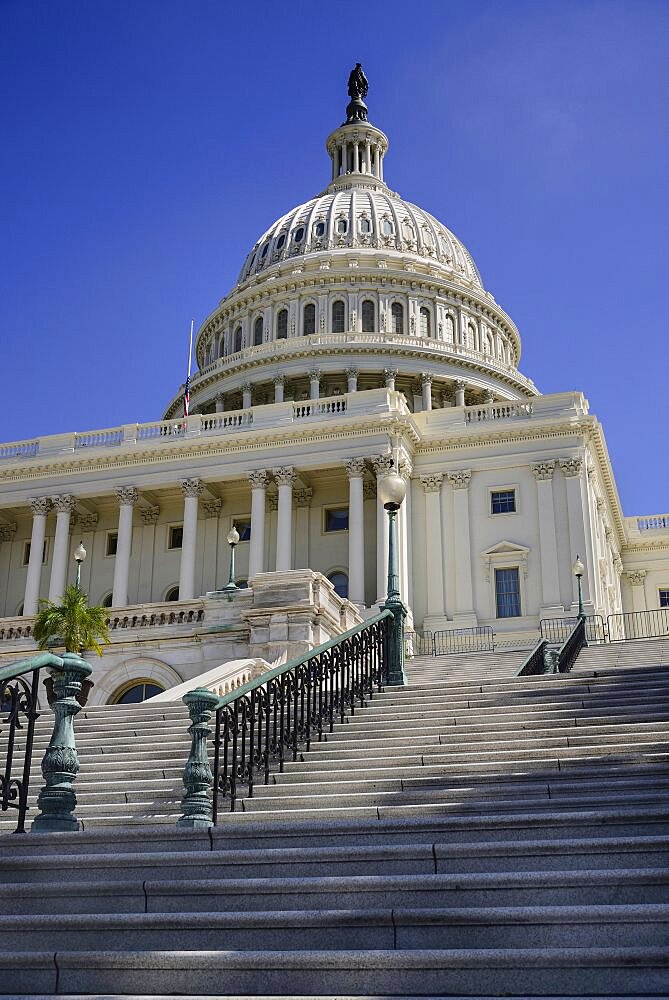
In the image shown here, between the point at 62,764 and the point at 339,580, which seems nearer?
the point at 62,764

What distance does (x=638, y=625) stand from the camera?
5900 cm

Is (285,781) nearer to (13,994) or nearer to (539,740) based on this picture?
(539,740)

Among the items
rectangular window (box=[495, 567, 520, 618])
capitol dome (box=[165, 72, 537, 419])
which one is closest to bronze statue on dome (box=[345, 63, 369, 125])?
capitol dome (box=[165, 72, 537, 419])

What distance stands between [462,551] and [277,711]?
122 ft

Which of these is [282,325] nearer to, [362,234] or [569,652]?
[362,234]

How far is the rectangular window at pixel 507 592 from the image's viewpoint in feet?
163

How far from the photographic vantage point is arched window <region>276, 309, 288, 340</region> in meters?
80.9

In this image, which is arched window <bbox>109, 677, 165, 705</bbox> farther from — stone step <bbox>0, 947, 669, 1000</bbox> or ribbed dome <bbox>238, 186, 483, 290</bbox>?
ribbed dome <bbox>238, 186, 483, 290</bbox>

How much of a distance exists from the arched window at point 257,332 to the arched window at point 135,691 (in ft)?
175

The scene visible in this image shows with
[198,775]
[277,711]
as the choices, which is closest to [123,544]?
[277,711]

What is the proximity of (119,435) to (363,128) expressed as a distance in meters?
58.5

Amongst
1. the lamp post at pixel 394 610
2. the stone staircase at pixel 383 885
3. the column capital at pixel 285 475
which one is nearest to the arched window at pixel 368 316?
the column capital at pixel 285 475

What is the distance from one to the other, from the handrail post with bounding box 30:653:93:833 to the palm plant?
751 inches

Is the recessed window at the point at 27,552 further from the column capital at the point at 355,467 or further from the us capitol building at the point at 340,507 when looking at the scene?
the column capital at the point at 355,467
